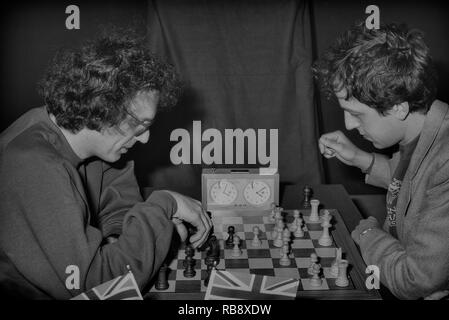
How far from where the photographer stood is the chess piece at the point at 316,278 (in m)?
1.55

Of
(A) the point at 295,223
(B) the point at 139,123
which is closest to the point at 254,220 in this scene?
(A) the point at 295,223

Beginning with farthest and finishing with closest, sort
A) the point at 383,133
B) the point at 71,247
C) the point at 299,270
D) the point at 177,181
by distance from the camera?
the point at 177,181
the point at 383,133
the point at 299,270
the point at 71,247

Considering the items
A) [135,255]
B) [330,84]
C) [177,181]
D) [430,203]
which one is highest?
[330,84]

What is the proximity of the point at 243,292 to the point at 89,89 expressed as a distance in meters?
0.77

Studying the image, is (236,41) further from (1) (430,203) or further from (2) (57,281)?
(2) (57,281)

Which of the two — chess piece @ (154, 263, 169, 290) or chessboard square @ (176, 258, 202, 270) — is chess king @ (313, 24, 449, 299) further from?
chess piece @ (154, 263, 169, 290)

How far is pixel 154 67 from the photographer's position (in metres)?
1.71

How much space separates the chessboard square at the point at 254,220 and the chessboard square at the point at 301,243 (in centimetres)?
18

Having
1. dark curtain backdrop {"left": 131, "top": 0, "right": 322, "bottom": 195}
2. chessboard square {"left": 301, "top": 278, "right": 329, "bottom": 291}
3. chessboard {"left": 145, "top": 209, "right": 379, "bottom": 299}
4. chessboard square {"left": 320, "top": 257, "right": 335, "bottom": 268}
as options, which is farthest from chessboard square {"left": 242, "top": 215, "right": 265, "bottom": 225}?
dark curtain backdrop {"left": 131, "top": 0, "right": 322, "bottom": 195}

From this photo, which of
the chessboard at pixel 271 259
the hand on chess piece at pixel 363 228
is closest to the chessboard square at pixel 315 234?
the chessboard at pixel 271 259

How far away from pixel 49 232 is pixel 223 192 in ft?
2.61

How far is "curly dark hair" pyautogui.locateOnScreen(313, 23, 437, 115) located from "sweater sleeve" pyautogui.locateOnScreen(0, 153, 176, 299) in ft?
2.94

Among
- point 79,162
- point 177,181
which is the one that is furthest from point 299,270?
point 177,181

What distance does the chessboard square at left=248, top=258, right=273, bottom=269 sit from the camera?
5.54ft
